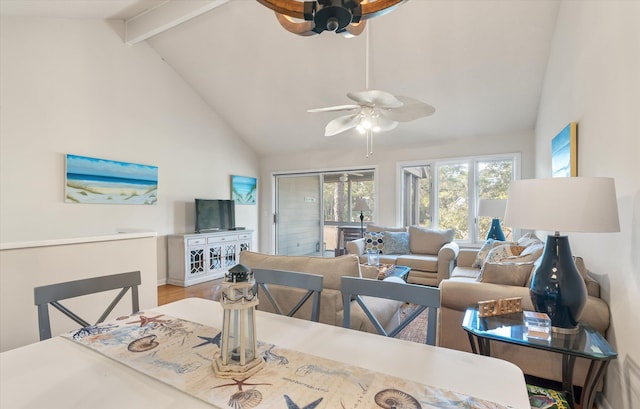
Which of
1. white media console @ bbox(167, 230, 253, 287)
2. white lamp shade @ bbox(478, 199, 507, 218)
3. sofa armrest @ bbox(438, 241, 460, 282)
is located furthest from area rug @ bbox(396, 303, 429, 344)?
white media console @ bbox(167, 230, 253, 287)

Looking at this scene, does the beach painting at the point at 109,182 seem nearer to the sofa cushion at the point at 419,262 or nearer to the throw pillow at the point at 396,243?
the throw pillow at the point at 396,243

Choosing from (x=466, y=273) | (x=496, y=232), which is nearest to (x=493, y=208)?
(x=496, y=232)

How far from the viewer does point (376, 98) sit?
8.21 feet

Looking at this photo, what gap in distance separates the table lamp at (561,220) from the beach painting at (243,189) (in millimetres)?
5307

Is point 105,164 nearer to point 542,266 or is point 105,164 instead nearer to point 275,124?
point 275,124

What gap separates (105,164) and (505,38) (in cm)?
510

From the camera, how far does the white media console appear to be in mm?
4828

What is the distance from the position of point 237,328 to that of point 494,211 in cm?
412

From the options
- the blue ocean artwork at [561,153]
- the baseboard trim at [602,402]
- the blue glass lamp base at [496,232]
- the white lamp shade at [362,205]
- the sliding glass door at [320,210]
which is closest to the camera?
the baseboard trim at [602,402]

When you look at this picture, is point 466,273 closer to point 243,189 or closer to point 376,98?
point 376,98

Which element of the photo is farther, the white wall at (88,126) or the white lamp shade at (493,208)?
the white lamp shade at (493,208)

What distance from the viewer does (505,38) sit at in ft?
11.5

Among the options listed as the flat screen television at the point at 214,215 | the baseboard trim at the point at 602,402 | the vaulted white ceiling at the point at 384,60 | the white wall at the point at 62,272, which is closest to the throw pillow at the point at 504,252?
the baseboard trim at the point at 602,402

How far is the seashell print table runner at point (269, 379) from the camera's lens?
80cm
